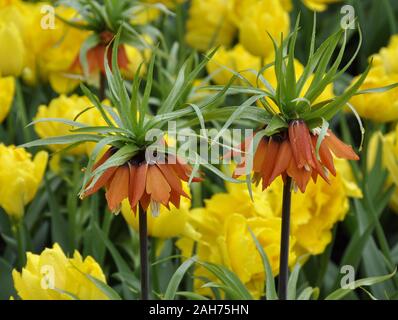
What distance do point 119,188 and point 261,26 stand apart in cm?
106

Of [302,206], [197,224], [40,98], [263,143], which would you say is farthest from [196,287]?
[40,98]

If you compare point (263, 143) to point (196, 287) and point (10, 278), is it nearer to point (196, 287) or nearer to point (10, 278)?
point (196, 287)

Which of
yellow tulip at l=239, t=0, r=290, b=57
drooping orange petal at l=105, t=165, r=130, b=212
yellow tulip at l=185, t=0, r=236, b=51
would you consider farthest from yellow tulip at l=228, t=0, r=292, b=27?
drooping orange petal at l=105, t=165, r=130, b=212

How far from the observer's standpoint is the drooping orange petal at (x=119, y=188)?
1169 mm

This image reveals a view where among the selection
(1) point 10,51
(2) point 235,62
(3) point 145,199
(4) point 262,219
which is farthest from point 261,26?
(3) point 145,199

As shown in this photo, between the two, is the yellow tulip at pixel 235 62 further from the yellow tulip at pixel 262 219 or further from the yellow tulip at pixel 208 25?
the yellow tulip at pixel 262 219

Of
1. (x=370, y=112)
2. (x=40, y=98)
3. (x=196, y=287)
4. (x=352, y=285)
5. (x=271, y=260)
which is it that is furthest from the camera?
(x=40, y=98)

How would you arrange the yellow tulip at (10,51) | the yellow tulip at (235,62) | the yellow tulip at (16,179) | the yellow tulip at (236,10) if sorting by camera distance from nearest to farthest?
the yellow tulip at (16,179), the yellow tulip at (10,51), the yellow tulip at (235,62), the yellow tulip at (236,10)

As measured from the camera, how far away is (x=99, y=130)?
1.17 m

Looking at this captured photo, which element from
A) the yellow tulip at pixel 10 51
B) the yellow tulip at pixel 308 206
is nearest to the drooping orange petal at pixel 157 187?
the yellow tulip at pixel 308 206

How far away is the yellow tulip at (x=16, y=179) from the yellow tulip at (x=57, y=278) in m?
0.27

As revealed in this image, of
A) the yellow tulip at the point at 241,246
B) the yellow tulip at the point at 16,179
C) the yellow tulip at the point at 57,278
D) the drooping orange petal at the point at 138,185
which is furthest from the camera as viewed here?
the yellow tulip at the point at 16,179
